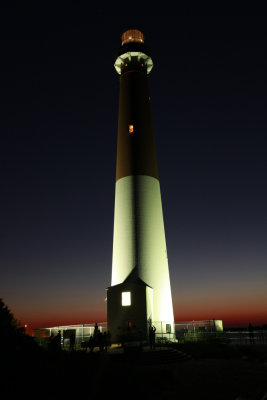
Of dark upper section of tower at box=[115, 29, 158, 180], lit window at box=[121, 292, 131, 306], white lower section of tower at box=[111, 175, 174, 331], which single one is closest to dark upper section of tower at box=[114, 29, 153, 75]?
dark upper section of tower at box=[115, 29, 158, 180]

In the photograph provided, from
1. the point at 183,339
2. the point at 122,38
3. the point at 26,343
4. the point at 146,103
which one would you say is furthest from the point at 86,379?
the point at 122,38

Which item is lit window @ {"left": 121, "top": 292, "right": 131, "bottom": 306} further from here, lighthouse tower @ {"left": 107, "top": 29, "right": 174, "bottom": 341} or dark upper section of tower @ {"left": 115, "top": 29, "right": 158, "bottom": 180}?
→ dark upper section of tower @ {"left": 115, "top": 29, "right": 158, "bottom": 180}

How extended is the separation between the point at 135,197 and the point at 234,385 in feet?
50.4

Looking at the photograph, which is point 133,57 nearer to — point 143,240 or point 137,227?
point 137,227

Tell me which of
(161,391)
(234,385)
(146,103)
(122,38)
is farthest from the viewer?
(122,38)

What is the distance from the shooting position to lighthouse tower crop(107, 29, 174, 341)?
72.0 feet

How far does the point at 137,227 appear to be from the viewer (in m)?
24.1

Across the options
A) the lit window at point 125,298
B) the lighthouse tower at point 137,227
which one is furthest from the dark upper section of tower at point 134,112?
the lit window at point 125,298

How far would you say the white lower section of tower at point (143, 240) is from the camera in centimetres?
2333

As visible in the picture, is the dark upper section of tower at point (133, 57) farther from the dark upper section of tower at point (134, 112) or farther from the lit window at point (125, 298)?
the lit window at point (125, 298)

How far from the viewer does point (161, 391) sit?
33.9 feet

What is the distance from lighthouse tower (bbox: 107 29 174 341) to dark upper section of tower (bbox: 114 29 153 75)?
85 millimetres

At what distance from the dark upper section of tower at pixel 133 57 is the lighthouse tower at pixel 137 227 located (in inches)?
3.3

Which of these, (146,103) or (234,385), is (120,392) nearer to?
(234,385)
